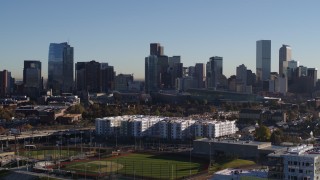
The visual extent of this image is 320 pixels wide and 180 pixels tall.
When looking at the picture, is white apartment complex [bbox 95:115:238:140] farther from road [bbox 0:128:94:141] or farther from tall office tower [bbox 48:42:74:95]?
tall office tower [bbox 48:42:74:95]

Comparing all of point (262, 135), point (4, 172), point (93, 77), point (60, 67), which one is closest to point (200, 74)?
point (93, 77)

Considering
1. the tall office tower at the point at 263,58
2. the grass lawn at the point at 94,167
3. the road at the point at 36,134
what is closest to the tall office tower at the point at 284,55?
the tall office tower at the point at 263,58

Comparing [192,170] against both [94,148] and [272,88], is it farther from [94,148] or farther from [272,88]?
[272,88]

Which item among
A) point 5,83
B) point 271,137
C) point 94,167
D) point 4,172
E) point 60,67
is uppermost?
point 60,67

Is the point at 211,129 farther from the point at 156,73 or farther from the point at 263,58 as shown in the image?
the point at 263,58

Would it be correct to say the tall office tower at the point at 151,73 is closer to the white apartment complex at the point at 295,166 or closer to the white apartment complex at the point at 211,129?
the white apartment complex at the point at 211,129

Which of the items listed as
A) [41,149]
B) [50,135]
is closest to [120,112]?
[50,135]
